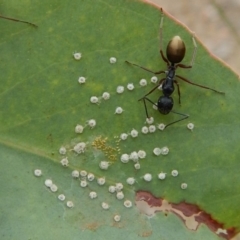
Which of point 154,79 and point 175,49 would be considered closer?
point 175,49

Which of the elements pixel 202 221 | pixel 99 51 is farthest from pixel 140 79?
pixel 202 221

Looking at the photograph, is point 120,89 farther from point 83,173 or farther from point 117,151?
point 83,173

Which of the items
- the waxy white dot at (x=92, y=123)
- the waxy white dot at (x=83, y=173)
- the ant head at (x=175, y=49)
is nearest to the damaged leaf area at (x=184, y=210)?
the waxy white dot at (x=83, y=173)

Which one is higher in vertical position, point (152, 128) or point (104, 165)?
point (152, 128)

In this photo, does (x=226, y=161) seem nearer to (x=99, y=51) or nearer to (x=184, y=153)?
(x=184, y=153)

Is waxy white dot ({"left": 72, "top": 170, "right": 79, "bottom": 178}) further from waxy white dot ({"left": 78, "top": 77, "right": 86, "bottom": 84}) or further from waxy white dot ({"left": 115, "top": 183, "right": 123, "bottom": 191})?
waxy white dot ({"left": 78, "top": 77, "right": 86, "bottom": 84})

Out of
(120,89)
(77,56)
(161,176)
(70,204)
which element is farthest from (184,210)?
(77,56)
